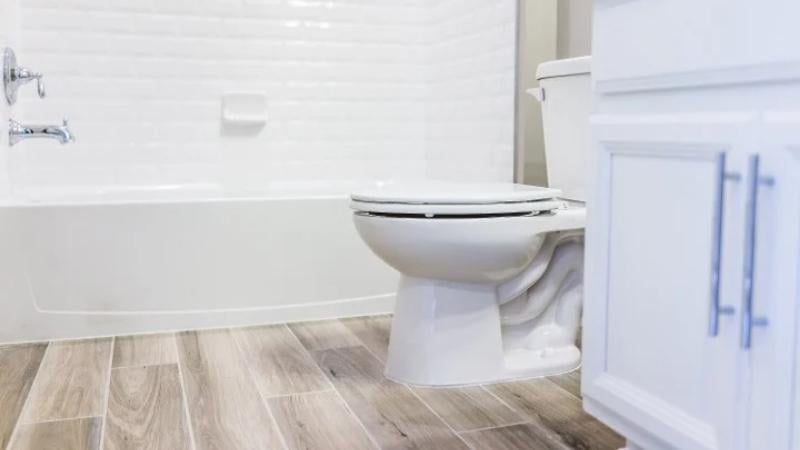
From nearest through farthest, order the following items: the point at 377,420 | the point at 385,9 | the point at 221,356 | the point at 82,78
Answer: the point at 377,420, the point at 221,356, the point at 82,78, the point at 385,9

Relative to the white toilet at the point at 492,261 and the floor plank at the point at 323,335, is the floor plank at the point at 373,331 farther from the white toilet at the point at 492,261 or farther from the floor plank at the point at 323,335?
the white toilet at the point at 492,261

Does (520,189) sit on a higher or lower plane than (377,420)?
higher

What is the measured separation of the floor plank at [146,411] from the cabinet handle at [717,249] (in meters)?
1.02

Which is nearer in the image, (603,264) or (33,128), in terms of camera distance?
(603,264)

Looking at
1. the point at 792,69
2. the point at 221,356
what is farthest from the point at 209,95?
the point at 792,69

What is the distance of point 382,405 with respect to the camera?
179 centimetres

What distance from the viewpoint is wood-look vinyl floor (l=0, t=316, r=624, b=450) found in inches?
62.4

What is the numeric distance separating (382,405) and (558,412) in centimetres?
39

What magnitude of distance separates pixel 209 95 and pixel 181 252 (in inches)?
32.1

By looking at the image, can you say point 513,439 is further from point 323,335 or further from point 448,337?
point 323,335

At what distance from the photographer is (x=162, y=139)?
297cm

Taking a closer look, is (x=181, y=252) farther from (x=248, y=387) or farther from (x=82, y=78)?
(x=82, y=78)

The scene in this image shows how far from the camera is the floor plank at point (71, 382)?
1.74 meters

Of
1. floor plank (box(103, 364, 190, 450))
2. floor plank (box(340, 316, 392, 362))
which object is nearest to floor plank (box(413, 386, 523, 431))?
floor plank (box(340, 316, 392, 362))
